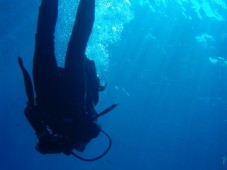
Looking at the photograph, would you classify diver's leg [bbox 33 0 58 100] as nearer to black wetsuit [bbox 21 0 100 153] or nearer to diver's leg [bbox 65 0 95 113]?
black wetsuit [bbox 21 0 100 153]

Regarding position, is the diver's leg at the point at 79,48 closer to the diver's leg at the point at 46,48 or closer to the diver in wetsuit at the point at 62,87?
the diver in wetsuit at the point at 62,87

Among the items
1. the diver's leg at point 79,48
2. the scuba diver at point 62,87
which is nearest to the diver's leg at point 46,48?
the scuba diver at point 62,87

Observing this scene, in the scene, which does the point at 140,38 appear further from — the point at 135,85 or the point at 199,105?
the point at 199,105

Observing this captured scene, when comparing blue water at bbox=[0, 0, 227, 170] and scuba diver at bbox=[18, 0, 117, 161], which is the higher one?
scuba diver at bbox=[18, 0, 117, 161]

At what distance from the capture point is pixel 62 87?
14.0 ft

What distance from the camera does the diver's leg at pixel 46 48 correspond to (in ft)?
13.1

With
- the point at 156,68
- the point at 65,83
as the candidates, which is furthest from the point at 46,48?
the point at 156,68

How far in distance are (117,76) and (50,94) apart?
23.7 meters

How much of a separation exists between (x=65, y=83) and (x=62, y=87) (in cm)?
7

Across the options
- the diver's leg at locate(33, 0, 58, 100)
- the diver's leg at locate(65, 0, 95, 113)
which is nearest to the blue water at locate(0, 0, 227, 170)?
the diver's leg at locate(65, 0, 95, 113)

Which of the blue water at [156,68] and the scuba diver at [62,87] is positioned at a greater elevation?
the scuba diver at [62,87]

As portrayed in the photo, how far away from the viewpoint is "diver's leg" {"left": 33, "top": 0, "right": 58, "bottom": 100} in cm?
398

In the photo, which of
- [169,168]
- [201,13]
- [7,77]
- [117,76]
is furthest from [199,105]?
[7,77]

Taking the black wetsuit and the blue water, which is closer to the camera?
the black wetsuit
